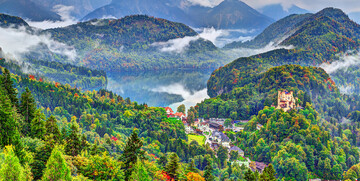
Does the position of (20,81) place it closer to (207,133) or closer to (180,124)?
(180,124)

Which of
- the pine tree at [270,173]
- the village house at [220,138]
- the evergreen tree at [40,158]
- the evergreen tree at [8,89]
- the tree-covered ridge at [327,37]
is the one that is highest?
the tree-covered ridge at [327,37]

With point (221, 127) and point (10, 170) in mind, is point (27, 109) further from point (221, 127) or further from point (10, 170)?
point (221, 127)

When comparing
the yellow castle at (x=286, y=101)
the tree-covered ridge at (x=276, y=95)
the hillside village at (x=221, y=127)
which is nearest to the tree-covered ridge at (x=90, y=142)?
the hillside village at (x=221, y=127)

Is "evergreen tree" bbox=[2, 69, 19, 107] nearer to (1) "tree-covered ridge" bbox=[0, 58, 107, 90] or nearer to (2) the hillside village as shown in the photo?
(2) the hillside village

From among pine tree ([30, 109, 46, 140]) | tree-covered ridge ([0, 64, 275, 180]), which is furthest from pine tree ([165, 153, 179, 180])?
pine tree ([30, 109, 46, 140])

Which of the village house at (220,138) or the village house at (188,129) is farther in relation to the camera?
the village house at (188,129)

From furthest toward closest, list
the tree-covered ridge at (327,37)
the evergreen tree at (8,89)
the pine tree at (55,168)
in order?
1. the tree-covered ridge at (327,37)
2. the evergreen tree at (8,89)
3. the pine tree at (55,168)

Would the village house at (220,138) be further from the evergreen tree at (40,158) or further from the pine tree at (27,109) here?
the evergreen tree at (40,158)

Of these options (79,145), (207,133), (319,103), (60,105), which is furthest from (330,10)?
(79,145)

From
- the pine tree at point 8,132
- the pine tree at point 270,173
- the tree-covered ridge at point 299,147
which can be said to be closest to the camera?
the pine tree at point 8,132
